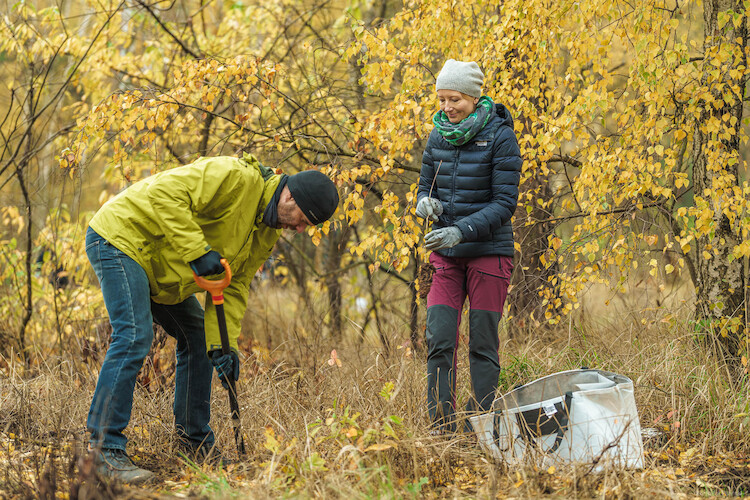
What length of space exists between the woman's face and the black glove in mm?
1324

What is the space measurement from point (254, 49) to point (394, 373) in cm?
475

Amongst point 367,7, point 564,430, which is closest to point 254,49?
point 367,7

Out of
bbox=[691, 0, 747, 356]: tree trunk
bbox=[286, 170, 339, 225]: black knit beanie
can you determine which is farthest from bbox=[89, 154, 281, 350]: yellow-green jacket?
bbox=[691, 0, 747, 356]: tree trunk

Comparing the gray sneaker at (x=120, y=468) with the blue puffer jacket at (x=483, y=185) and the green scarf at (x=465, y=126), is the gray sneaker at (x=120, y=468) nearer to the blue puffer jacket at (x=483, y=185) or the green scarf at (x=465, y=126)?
the blue puffer jacket at (x=483, y=185)

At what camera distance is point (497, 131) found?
11.5ft

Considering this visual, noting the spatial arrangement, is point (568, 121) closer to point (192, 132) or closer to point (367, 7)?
point (192, 132)

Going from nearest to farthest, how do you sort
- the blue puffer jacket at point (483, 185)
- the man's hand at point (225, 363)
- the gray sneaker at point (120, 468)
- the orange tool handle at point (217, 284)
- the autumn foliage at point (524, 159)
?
1. the gray sneaker at point (120, 468)
2. the orange tool handle at point (217, 284)
3. the man's hand at point (225, 363)
4. the blue puffer jacket at point (483, 185)
5. the autumn foliage at point (524, 159)

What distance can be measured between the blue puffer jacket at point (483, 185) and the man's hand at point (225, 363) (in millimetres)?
1114

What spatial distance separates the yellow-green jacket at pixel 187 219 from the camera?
9.95ft

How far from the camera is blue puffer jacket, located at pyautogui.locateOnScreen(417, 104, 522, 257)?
3.42 meters

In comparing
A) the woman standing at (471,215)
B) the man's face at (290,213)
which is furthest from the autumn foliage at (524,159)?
the man's face at (290,213)

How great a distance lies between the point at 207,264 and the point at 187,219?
213 mm

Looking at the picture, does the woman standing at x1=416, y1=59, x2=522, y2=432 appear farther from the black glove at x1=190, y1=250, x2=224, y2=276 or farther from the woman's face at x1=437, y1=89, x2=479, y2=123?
the black glove at x1=190, y1=250, x2=224, y2=276

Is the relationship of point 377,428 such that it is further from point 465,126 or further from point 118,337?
point 465,126
